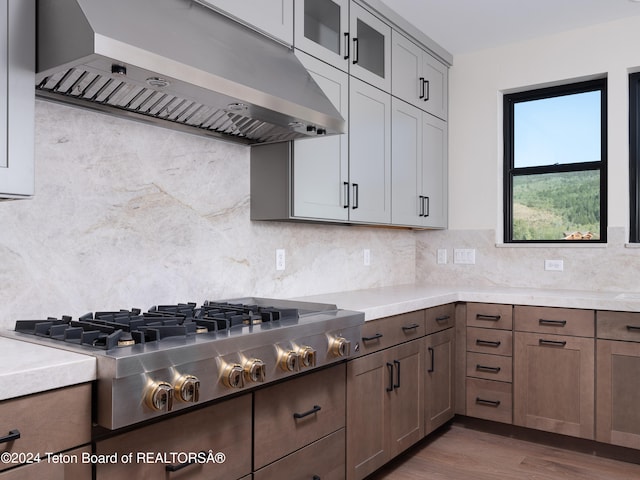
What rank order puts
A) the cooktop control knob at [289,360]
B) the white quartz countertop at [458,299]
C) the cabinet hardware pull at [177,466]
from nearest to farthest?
the cabinet hardware pull at [177,466], the cooktop control knob at [289,360], the white quartz countertop at [458,299]

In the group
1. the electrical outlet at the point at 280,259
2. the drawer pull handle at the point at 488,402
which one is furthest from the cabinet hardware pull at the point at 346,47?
the drawer pull handle at the point at 488,402

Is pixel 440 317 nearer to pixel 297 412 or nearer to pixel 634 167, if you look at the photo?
pixel 297 412

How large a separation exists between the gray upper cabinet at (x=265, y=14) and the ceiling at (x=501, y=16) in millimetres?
959

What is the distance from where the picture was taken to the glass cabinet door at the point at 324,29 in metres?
2.46

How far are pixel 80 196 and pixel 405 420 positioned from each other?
187cm

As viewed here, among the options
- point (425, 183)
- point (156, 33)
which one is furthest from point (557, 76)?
point (156, 33)

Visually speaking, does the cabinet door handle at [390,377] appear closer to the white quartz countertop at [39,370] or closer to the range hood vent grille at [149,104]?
the range hood vent grille at [149,104]

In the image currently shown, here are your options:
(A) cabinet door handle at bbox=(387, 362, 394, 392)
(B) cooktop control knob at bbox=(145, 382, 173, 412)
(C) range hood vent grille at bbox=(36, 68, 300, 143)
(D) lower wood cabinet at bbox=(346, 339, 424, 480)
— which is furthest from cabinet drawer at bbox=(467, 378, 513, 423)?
(B) cooktop control knob at bbox=(145, 382, 173, 412)

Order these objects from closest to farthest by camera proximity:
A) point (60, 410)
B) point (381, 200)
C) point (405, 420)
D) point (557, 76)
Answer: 1. point (60, 410)
2. point (405, 420)
3. point (381, 200)
4. point (557, 76)

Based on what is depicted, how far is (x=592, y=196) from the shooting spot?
11.6 ft

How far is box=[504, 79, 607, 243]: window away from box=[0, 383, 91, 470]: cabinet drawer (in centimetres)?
327

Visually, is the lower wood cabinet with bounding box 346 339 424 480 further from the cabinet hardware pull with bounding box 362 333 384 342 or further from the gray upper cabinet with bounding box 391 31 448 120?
the gray upper cabinet with bounding box 391 31 448 120

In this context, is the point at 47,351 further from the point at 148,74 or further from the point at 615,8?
the point at 615,8

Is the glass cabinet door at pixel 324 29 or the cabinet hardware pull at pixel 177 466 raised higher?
the glass cabinet door at pixel 324 29
